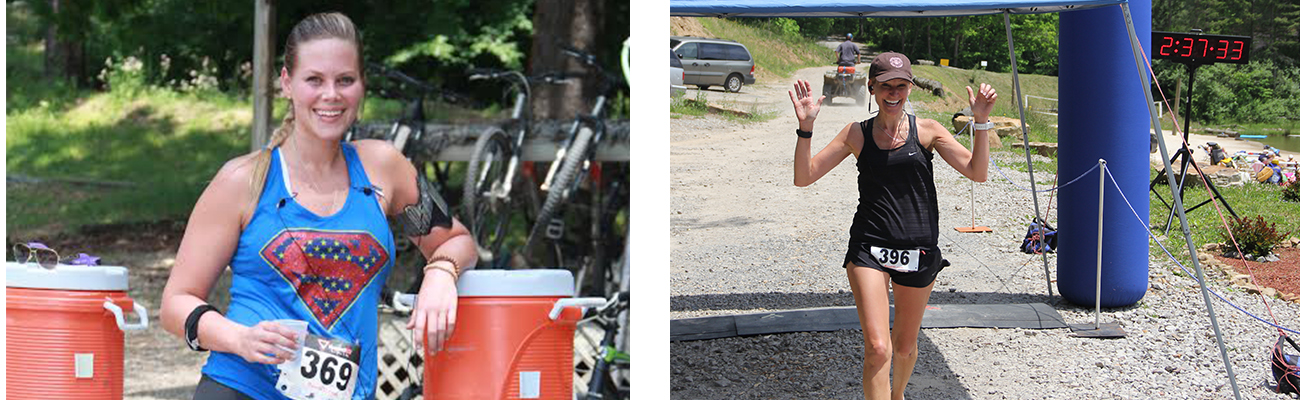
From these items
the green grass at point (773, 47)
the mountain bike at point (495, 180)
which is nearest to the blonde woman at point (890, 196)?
the mountain bike at point (495, 180)

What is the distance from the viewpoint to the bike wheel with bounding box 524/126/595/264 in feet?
12.3

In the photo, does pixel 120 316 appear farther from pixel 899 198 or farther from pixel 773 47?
pixel 773 47

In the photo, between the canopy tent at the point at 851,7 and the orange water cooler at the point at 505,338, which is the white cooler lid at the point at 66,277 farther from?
the canopy tent at the point at 851,7

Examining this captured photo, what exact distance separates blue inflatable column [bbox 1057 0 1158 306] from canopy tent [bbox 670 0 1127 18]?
61.7 inches

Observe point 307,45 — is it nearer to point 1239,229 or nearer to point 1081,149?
point 1081,149

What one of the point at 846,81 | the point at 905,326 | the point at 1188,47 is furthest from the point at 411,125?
the point at 846,81

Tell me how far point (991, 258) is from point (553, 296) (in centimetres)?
616

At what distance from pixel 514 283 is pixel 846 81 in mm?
16971

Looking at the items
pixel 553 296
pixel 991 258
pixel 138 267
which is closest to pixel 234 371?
pixel 553 296

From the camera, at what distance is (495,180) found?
12.0 feet

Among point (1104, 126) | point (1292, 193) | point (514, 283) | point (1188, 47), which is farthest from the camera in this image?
point (1292, 193)

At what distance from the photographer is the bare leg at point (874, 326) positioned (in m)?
3.54

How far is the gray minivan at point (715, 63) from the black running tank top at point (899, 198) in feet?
49.3

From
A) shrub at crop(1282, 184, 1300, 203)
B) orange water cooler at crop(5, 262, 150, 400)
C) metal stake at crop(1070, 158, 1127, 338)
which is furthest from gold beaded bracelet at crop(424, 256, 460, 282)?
shrub at crop(1282, 184, 1300, 203)
